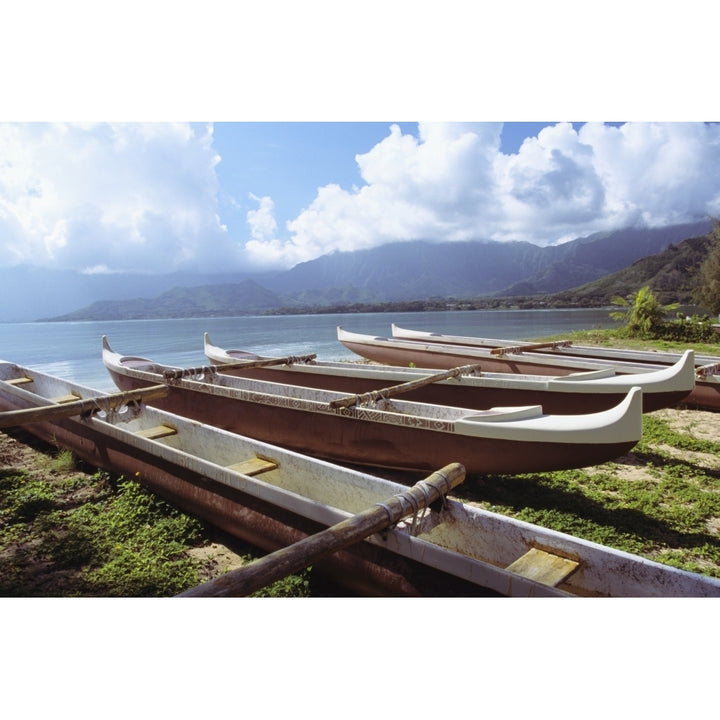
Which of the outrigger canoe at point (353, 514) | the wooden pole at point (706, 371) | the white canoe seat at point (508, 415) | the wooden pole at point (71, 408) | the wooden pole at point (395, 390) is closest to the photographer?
the outrigger canoe at point (353, 514)

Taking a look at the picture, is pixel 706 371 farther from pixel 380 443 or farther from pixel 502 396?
pixel 380 443

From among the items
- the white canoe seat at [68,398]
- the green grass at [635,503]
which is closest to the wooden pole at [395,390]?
the green grass at [635,503]

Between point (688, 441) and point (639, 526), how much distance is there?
2.51 m

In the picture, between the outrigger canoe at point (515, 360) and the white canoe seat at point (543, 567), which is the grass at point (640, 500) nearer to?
the outrigger canoe at point (515, 360)

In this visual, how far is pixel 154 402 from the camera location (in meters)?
6.77

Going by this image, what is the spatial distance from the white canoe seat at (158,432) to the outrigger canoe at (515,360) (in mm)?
4947

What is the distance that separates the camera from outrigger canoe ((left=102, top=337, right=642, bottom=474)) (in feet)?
11.8

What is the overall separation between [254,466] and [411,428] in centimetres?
136

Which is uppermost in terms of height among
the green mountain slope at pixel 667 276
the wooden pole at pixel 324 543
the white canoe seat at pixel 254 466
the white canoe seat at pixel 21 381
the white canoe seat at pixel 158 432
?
the green mountain slope at pixel 667 276

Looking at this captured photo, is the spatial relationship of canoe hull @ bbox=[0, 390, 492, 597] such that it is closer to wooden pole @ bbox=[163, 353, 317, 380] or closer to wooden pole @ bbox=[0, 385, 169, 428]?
wooden pole @ bbox=[0, 385, 169, 428]

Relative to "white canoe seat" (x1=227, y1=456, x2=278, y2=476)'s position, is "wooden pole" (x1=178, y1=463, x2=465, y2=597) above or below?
above

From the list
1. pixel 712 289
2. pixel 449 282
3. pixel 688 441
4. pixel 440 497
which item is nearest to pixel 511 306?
pixel 712 289

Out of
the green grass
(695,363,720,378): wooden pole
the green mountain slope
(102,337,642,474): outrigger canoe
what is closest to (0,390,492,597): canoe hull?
(102,337,642,474): outrigger canoe

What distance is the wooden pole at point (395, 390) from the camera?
462 cm
